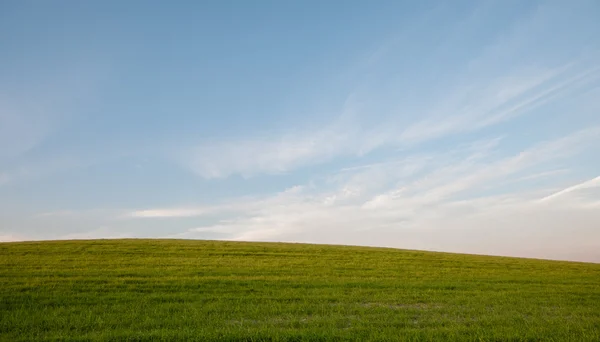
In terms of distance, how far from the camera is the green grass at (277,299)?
10.8 meters

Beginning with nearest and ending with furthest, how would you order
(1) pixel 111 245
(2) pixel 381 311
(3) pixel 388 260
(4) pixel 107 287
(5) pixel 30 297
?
(2) pixel 381 311 < (5) pixel 30 297 < (4) pixel 107 287 < (3) pixel 388 260 < (1) pixel 111 245

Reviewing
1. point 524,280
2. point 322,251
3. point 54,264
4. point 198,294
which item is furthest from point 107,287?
point 524,280

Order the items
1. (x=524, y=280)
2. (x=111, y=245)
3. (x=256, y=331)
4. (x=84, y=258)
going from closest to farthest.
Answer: (x=256, y=331), (x=524, y=280), (x=84, y=258), (x=111, y=245)

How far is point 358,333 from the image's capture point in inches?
417

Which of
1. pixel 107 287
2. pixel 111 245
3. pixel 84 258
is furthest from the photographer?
pixel 111 245

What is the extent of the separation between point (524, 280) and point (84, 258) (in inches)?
1073

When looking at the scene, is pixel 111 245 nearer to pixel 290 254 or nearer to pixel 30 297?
pixel 290 254

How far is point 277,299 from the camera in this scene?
15672 mm

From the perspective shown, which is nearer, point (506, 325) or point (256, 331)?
point (256, 331)

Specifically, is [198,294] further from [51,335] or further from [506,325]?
[506,325]

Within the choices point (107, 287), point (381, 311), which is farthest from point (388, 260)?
point (107, 287)

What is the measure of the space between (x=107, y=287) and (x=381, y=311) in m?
11.7

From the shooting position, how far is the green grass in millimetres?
10805

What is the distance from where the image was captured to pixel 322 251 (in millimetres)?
34125
